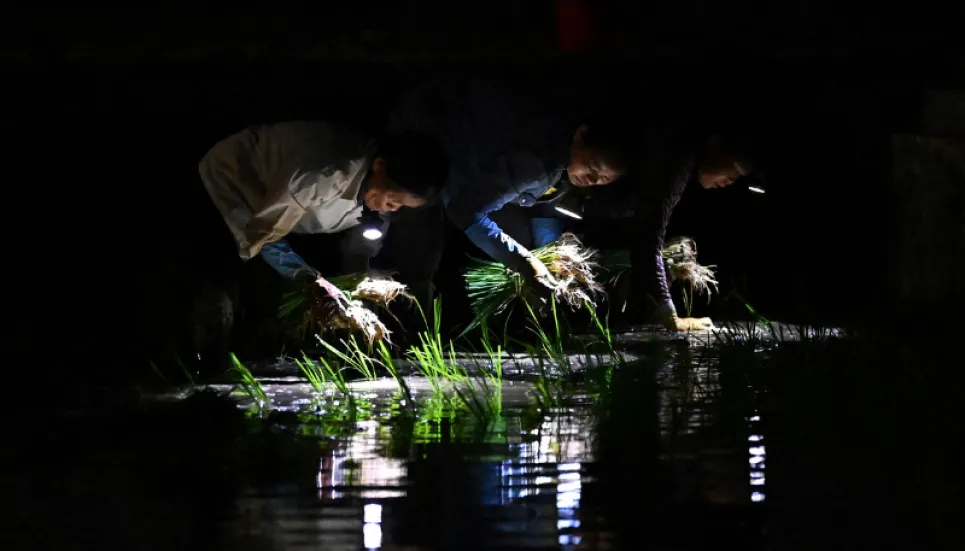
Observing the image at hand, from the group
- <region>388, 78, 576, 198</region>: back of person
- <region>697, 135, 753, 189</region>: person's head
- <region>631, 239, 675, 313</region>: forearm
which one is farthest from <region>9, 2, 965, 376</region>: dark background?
<region>631, 239, 675, 313</region>: forearm

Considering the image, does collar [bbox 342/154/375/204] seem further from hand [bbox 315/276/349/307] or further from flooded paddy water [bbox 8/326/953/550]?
flooded paddy water [bbox 8/326/953/550]

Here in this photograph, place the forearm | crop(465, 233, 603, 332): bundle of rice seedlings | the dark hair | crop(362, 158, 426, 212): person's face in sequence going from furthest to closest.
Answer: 1. crop(465, 233, 603, 332): bundle of rice seedlings
2. the forearm
3. crop(362, 158, 426, 212): person's face
4. the dark hair

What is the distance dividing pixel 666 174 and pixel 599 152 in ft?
1.74

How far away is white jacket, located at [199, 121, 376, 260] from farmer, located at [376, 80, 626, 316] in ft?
1.39

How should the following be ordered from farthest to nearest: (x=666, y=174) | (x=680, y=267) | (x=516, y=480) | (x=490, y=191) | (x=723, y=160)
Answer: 1. (x=680, y=267)
2. (x=666, y=174)
3. (x=723, y=160)
4. (x=490, y=191)
5. (x=516, y=480)

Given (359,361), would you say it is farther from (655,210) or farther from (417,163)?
(655,210)

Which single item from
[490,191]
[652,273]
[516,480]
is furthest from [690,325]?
[516,480]

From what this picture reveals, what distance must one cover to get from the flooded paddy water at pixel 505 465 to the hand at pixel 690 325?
1.32 meters

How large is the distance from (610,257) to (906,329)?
6.39 feet

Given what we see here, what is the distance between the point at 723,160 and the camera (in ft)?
17.4

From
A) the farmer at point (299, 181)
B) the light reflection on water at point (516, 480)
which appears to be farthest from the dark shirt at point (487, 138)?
the light reflection on water at point (516, 480)

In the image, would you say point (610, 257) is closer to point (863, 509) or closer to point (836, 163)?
point (836, 163)

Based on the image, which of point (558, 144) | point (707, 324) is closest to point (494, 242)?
point (558, 144)

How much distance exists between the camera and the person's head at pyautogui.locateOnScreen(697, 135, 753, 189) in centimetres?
527
